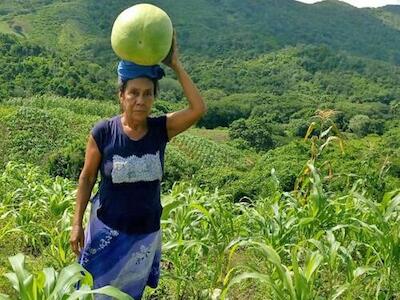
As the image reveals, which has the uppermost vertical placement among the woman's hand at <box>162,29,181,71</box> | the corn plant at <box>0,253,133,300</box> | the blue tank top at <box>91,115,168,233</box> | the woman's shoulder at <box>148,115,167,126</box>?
the woman's hand at <box>162,29,181,71</box>

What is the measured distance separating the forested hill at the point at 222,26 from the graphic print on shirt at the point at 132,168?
91.2 meters

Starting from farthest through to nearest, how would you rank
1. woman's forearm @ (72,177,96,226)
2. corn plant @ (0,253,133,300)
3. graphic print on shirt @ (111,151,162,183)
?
woman's forearm @ (72,177,96,226) < graphic print on shirt @ (111,151,162,183) < corn plant @ (0,253,133,300)

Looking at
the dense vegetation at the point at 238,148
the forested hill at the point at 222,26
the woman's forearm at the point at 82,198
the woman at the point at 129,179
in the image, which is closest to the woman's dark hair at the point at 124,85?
the woman at the point at 129,179

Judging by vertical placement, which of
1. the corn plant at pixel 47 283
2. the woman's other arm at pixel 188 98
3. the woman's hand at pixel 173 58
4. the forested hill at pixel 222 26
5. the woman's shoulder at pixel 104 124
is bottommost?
the forested hill at pixel 222 26

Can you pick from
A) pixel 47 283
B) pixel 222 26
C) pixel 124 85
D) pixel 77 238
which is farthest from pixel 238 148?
pixel 222 26

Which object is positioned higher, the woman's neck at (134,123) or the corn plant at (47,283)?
the woman's neck at (134,123)

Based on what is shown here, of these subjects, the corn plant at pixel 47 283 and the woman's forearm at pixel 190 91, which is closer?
the corn plant at pixel 47 283

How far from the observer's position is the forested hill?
102 metres

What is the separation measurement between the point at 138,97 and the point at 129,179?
332 millimetres

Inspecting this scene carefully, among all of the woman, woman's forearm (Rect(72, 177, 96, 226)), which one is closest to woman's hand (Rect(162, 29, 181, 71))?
the woman

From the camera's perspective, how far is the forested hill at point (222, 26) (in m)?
102

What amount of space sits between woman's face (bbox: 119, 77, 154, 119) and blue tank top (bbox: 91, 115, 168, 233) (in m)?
0.08

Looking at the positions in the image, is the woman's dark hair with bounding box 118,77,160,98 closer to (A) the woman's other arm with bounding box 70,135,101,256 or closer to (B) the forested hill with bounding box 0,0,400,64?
(A) the woman's other arm with bounding box 70,135,101,256

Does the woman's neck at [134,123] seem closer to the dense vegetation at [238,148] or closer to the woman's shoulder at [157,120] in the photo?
the woman's shoulder at [157,120]
